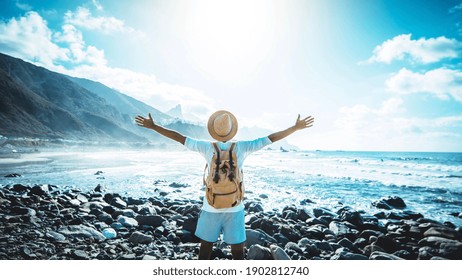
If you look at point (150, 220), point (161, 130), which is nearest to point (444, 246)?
point (161, 130)

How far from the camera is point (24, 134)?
71.8 metres

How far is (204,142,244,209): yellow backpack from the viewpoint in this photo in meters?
2.85

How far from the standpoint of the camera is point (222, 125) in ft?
9.70

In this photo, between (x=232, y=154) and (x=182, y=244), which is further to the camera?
(x=182, y=244)

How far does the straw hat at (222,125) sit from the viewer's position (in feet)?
9.73

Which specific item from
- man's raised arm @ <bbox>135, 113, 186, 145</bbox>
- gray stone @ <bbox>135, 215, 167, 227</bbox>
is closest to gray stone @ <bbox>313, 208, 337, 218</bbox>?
gray stone @ <bbox>135, 215, 167, 227</bbox>

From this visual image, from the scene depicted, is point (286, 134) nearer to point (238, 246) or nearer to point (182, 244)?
point (238, 246)

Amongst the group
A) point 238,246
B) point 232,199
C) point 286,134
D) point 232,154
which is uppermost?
point 286,134

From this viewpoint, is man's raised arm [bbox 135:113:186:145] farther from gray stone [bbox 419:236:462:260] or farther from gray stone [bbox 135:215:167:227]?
gray stone [bbox 419:236:462:260]

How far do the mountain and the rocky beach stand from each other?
82.8 metres

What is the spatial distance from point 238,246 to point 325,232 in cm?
445

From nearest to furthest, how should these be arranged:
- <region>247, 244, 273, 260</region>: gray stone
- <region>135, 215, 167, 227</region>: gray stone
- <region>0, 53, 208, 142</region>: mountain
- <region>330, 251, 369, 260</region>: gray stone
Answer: <region>247, 244, 273, 260</region>: gray stone → <region>330, 251, 369, 260</region>: gray stone → <region>135, 215, 167, 227</region>: gray stone → <region>0, 53, 208, 142</region>: mountain

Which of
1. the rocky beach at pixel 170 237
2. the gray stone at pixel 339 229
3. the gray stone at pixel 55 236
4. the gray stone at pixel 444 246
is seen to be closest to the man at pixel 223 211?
the rocky beach at pixel 170 237

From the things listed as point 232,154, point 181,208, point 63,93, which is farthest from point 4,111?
point 232,154
